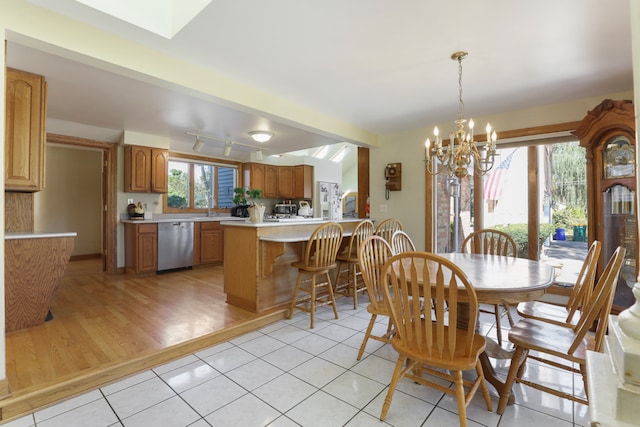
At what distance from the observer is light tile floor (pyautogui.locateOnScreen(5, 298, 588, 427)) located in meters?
1.59

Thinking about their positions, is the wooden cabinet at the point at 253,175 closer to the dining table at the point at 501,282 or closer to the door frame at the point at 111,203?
the door frame at the point at 111,203

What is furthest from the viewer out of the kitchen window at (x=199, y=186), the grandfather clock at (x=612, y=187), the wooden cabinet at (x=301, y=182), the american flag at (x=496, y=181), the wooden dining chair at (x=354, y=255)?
the wooden cabinet at (x=301, y=182)

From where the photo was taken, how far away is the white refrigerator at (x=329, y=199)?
7.34 metres

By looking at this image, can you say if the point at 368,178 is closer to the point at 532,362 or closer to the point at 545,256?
the point at 545,256

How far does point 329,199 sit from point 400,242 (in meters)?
4.89

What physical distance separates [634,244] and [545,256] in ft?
3.27

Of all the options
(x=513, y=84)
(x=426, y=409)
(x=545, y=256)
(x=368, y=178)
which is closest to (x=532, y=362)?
(x=426, y=409)

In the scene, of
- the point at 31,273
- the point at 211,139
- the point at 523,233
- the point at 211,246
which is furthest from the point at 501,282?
the point at 211,246

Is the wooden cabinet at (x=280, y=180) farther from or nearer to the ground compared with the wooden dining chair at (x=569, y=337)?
farther from the ground

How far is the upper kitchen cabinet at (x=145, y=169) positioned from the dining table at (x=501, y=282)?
4594 millimetres

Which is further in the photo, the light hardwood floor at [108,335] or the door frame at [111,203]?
the door frame at [111,203]

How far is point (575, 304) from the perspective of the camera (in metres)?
1.88

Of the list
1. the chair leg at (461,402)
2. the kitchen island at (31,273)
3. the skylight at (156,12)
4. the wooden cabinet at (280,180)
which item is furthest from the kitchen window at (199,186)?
the chair leg at (461,402)

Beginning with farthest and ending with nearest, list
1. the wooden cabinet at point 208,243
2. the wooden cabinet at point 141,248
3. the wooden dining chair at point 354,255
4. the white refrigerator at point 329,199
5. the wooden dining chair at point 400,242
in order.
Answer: the white refrigerator at point 329,199, the wooden cabinet at point 208,243, the wooden cabinet at point 141,248, the wooden dining chair at point 354,255, the wooden dining chair at point 400,242
